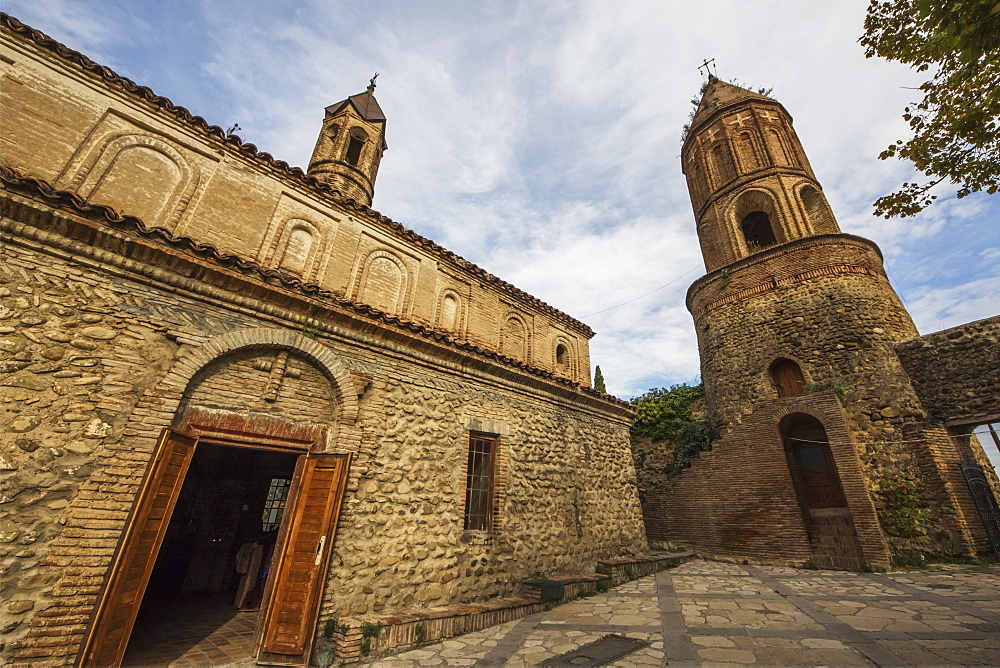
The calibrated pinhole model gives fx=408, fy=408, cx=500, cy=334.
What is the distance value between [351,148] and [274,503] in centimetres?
1110

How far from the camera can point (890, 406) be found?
433 inches

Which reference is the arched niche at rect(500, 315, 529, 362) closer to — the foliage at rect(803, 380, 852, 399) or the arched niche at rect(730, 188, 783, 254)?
the foliage at rect(803, 380, 852, 399)

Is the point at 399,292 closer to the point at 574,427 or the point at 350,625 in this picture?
the point at 574,427

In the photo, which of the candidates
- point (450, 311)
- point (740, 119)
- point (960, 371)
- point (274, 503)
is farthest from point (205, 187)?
point (740, 119)

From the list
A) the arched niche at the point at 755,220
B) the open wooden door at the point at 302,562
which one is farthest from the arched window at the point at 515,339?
the arched niche at the point at 755,220

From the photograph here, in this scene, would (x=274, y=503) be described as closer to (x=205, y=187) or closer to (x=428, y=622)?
(x=428, y=622)

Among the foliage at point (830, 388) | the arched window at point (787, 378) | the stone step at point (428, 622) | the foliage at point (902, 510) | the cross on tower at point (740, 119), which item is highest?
the cross on tower at point (740, 119)

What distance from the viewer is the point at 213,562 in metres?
8.38

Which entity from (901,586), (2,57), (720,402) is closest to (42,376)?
(2,57)

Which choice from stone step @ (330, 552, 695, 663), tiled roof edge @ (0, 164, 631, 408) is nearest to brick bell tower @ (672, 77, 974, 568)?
stone step @ (330, 552, 695, 663)

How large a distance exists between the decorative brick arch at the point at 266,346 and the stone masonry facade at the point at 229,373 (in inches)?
1.1

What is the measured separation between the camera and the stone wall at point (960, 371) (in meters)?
10.2

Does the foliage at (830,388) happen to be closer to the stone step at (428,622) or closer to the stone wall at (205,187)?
the stone step at (428,622)

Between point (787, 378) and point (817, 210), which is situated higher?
point (817, 210)
